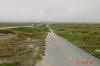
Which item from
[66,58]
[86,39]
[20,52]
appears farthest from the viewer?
[86,39]

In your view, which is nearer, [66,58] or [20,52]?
[66,58]

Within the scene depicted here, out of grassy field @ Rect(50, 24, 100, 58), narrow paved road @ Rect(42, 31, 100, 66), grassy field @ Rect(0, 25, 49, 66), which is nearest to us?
narrow paved road @ Rect(42, 31, 100, 66)

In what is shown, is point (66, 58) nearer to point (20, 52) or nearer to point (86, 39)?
point (20, 52)

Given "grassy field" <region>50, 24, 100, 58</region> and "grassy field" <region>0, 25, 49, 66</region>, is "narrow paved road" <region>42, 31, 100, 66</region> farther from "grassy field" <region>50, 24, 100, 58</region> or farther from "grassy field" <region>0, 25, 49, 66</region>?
"grassy field" <region>50, 24, 100, 58</region>

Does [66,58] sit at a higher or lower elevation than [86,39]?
higher

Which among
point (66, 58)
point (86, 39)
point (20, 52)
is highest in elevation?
point (66, 58)

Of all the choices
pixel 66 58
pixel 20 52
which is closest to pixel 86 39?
pixel 20 52

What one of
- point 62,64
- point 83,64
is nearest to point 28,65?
point 62,64

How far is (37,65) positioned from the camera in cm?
1048

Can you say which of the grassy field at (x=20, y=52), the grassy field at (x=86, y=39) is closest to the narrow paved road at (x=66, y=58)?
the grassy field at (x=20, y=52)

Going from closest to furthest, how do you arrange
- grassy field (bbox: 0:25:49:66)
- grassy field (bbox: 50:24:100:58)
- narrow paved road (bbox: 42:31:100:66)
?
narrow paved road (bbox: 42:31:100:66), grassy field (bbox: 0:25:49:66), grassy field (bbox: 50:24:100:58)

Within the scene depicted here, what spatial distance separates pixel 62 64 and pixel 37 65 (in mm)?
2212

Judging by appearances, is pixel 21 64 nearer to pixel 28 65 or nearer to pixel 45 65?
pixel 28 65

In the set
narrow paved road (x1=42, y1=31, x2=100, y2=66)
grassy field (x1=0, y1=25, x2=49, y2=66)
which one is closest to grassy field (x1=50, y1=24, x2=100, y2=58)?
narrow paved road (x1=42, y1=31, x2=100, y2=66)
